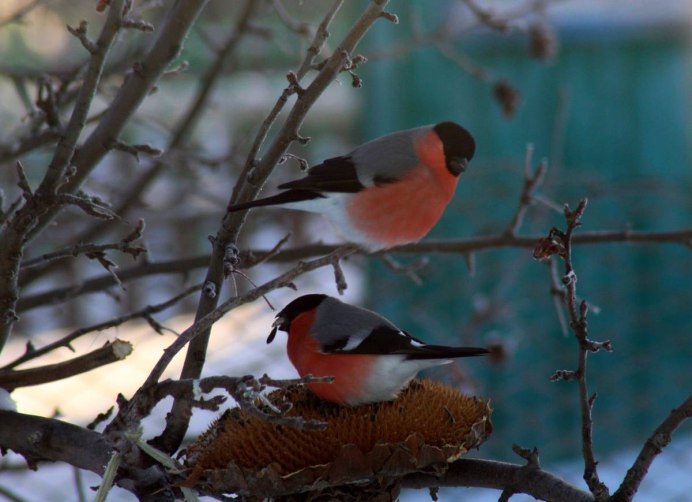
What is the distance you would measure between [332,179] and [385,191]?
0.18 ft

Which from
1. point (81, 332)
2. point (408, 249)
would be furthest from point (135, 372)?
point (81, 332)

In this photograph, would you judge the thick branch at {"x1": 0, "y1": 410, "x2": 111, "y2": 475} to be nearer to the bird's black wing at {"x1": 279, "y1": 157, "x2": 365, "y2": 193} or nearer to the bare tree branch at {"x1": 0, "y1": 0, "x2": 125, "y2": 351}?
the bare tree branch at {"x1": 0, "y1": 0, "x2": 125, "y2": 351}

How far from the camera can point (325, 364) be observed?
2.77 ft

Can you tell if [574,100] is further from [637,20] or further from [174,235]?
[174,235]

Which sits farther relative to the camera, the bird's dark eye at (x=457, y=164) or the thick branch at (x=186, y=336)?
the bird's dark eye at (x=457, y=164)

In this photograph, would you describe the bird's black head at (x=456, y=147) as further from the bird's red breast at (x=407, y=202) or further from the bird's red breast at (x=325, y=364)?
the bird's red breast at (x=325, y=364)

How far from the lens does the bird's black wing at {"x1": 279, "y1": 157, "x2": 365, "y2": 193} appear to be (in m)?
0.83

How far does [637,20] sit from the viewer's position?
3465 millimetres

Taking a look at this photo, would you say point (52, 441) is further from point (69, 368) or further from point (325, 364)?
point (325, 364)

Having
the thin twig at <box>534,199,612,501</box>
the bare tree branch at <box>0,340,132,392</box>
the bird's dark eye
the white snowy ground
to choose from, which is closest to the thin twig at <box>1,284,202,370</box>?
the bare tree branch at <box>0,340,132,392</box>

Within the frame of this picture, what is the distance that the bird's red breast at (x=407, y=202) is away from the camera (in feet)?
2.75

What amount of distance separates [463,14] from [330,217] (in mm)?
2481

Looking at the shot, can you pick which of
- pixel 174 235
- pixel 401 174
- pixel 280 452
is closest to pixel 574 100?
pixel 174 235

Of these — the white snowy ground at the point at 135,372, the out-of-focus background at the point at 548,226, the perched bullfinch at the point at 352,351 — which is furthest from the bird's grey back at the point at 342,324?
the out-of-focus background at the point at 548,226
